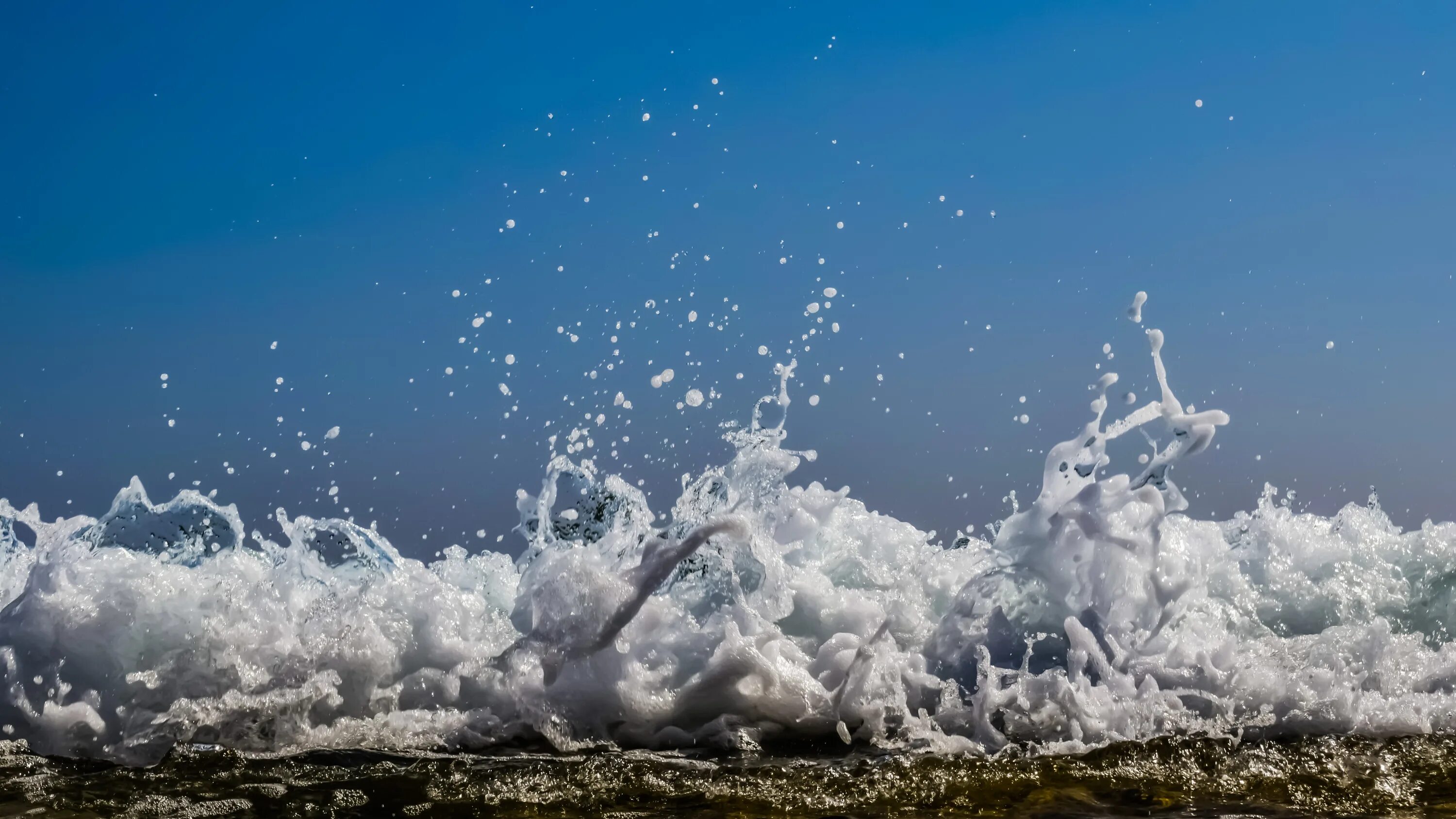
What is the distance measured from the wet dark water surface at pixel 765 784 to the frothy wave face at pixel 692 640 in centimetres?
22

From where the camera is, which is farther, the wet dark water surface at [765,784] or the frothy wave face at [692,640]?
the frothy wave face at [692,640]

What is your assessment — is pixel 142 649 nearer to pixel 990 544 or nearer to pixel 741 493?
pixel 741 493

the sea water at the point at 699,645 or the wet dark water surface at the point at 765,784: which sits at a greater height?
the sea water at the point at 699,645

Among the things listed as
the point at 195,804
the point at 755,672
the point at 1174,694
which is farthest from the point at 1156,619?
the point at 195,804

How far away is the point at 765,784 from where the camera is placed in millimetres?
3361

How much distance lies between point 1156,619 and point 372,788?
3.21 meters

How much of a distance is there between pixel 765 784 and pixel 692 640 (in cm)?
125

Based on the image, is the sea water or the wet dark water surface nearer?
the wet dark water surface

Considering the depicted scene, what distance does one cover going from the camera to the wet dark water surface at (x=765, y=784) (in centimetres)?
316

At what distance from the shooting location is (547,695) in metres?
4.29

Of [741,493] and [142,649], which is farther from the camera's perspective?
[741,493]

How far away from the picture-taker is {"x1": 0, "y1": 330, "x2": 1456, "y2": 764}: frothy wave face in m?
4.14

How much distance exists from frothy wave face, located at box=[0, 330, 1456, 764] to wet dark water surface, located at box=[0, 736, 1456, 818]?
0.22 m

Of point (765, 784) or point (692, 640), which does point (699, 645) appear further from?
point (765, 784)
